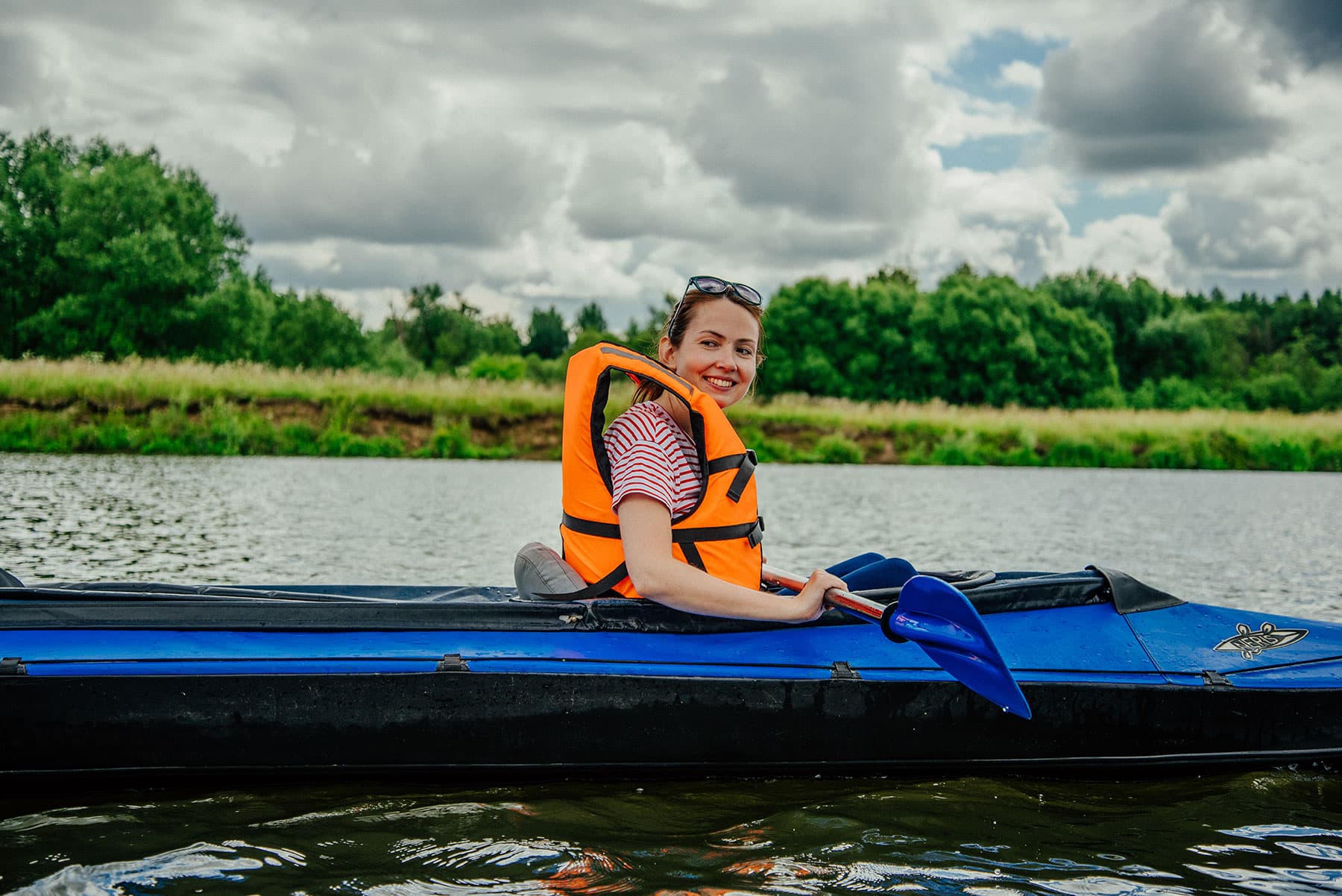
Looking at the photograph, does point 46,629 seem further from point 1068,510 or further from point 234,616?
point 1068,510

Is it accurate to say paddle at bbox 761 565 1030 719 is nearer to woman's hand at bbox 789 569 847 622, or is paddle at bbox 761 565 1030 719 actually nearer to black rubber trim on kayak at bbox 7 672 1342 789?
woman's hand at bbox 789 569 847 622

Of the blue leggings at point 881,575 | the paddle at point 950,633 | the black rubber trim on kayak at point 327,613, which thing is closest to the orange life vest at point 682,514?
the black rubber trim on kayak at point 327,613

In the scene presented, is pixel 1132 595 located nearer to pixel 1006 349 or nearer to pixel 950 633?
pixel 950 633

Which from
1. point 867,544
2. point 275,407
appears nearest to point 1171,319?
point 275,407

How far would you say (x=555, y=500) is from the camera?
12859 millimetres

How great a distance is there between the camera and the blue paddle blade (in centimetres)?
304

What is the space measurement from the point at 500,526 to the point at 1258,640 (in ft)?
24.9

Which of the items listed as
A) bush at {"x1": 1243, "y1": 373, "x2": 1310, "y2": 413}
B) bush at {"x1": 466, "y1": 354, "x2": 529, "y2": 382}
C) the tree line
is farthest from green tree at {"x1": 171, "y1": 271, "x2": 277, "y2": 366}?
bush at {"x1": 1243, "y1": 373, "x2": 1310, "y2": 413}

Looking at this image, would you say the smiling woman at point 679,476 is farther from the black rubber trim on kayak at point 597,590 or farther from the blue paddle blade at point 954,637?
the blue paddle blade at point 954,637

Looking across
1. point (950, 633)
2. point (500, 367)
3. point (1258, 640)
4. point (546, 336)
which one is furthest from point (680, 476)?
point (546, 336)

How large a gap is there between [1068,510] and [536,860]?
1154cm

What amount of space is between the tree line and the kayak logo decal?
89.6 ft

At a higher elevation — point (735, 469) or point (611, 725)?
point (735, 469)

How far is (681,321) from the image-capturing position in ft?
10.9
